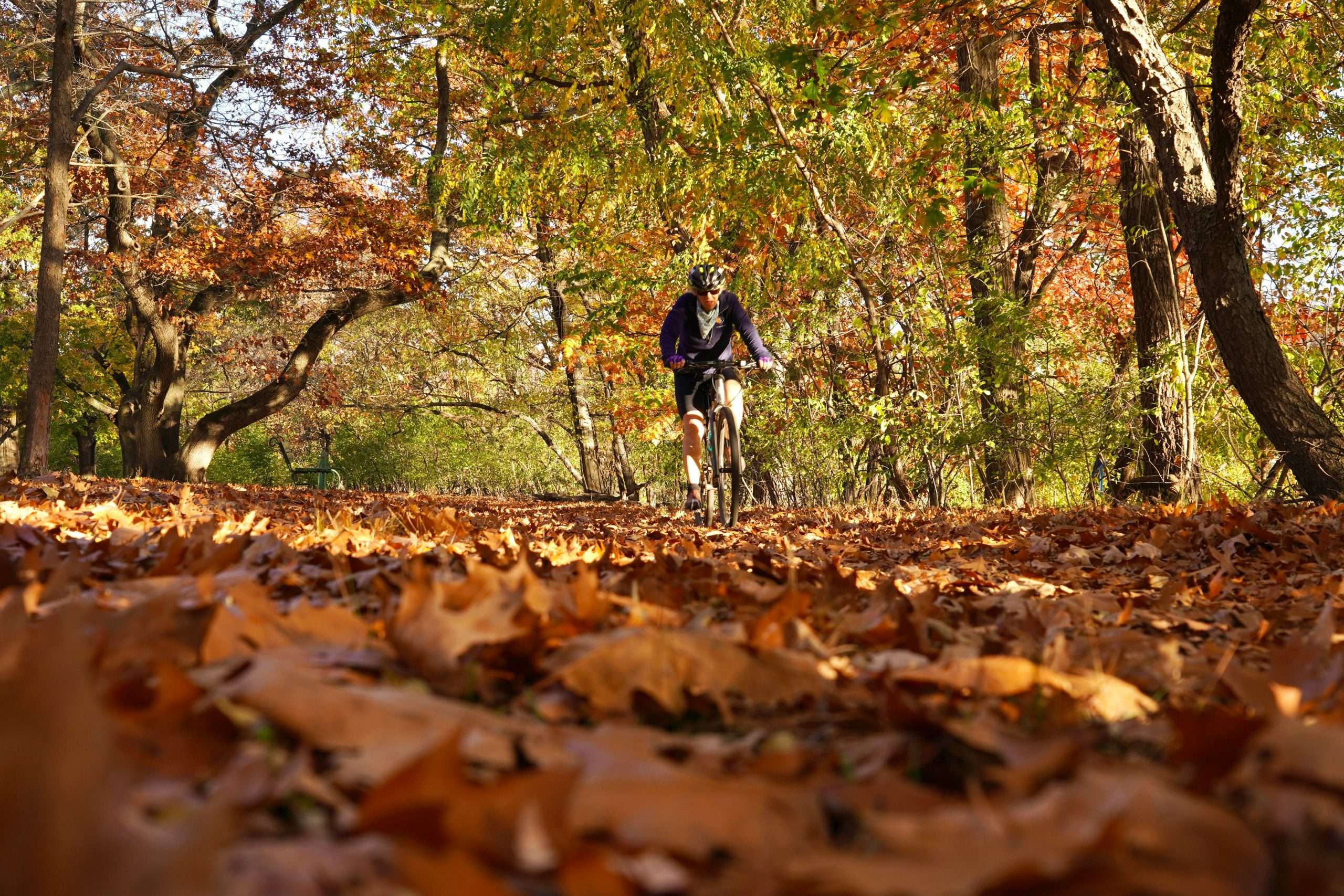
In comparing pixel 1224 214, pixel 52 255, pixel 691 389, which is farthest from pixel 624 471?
pixel 1224 214

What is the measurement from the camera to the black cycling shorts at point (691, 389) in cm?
754

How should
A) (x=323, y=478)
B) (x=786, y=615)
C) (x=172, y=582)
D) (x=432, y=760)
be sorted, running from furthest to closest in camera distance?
(x=323, y=478), (x=172, y=582), (x=786, y=615), (x=432, y=760)

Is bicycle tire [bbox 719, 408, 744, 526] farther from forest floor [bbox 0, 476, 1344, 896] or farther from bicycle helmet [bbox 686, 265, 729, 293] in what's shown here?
forest floor [bbox 0, 476, 1344, 896]

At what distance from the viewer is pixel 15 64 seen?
1384cm

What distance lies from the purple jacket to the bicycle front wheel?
483 millimetres

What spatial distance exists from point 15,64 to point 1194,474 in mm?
16441

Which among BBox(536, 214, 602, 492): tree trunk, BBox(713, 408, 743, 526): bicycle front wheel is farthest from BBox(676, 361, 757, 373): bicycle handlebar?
BBox(536, 214, 602, 492): tree trunk

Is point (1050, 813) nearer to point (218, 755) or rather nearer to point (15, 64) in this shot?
point (218, 755)

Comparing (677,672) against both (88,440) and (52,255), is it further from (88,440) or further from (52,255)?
(88,440)

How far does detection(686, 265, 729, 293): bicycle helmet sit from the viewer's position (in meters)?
7.03

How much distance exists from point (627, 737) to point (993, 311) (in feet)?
27.1

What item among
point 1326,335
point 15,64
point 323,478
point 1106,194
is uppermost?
point 15,64

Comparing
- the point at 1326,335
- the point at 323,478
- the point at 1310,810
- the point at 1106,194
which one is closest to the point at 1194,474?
the point at 1326,335

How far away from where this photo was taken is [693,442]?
736 cm
